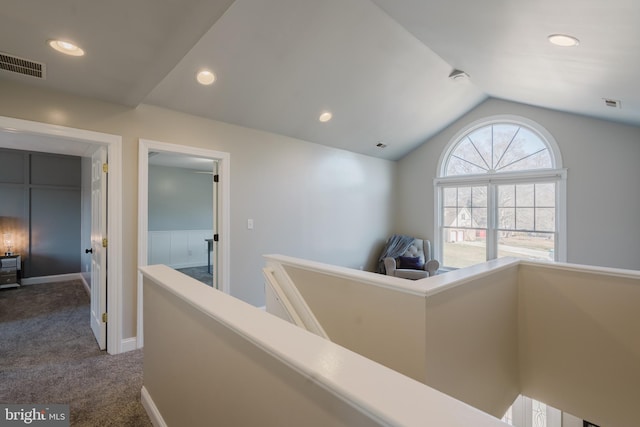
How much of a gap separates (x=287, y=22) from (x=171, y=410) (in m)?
2.77

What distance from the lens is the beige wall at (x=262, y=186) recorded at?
8.60 feet

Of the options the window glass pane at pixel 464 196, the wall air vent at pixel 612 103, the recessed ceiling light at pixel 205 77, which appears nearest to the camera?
the recessed ceiling light at pixel 205 77

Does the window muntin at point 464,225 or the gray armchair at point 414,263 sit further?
the window muntin at point 464,225

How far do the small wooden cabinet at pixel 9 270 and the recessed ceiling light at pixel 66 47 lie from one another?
4.72m

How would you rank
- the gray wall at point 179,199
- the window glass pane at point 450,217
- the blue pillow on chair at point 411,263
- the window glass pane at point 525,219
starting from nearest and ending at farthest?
the window glass pane at point 525,219, the blue pillow on chair at point 411,263, the window glass pane at point 450,217, the gray wall at point 179,199

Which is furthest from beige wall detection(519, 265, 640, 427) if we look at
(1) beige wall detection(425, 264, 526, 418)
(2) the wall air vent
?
(2) the wall air vent

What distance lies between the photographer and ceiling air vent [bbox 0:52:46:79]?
1954mm

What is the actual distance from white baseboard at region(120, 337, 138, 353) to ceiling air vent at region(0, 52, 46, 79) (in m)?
2.25

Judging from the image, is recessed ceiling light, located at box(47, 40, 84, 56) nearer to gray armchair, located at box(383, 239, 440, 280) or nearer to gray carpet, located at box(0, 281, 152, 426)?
gray carpet, located at box(0, 281, 152, 426)

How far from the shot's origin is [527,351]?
8.70ft

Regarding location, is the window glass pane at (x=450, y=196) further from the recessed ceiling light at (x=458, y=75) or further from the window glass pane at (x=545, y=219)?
the recessed ceiling light at (x=458, y=75)

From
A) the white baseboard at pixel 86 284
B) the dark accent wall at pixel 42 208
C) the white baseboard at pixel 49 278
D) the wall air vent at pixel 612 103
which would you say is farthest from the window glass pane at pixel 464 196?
the dark accent wall at pixel 42 208

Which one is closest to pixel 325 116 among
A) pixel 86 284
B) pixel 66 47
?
pixel 66 47

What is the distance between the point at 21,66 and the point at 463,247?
5711mm
